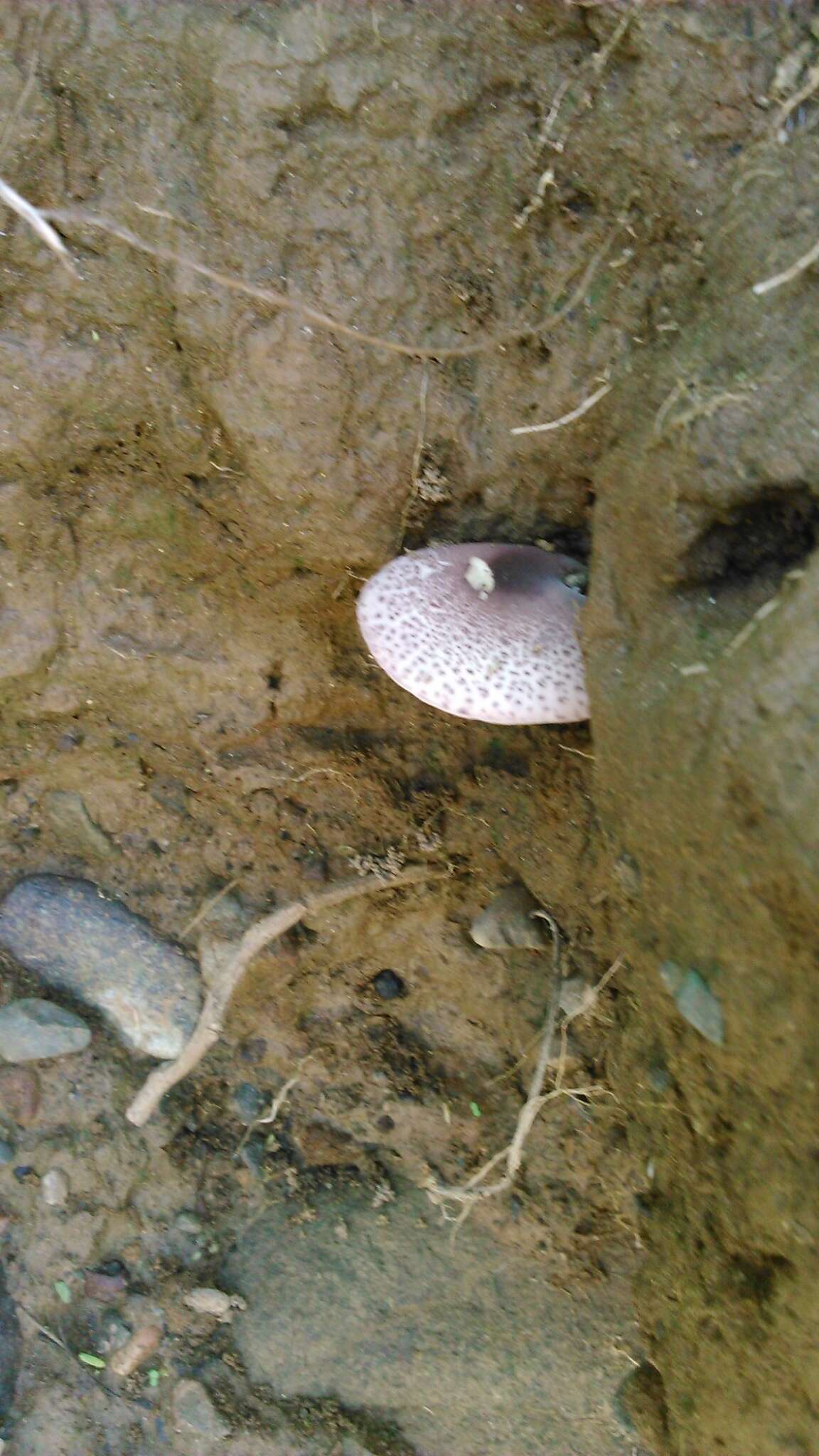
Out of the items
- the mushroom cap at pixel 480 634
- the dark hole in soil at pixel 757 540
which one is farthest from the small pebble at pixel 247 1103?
the dark hole in soil at pixel 757 540

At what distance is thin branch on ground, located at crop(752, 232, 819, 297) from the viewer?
1994mm

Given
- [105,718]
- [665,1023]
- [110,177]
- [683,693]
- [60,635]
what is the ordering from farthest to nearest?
[105,718] < [60,635] < [110,177] < [665,1023] < [683,693]

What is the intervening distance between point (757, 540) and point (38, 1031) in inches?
109

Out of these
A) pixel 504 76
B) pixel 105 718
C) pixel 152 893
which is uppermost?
pixel 504 76

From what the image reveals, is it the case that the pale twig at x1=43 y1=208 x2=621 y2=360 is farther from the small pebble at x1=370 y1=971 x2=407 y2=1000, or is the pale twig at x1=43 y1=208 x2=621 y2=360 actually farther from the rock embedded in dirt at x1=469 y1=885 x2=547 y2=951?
the small pebble at x1=370 y1=971 x2=407 y2=1000

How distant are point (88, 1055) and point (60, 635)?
149 centimetres

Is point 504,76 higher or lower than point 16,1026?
higher

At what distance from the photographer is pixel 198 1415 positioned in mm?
3270

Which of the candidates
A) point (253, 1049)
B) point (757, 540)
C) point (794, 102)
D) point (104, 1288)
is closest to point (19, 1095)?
point (104, 1288)

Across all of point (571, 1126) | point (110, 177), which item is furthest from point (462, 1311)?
point (110, 177)

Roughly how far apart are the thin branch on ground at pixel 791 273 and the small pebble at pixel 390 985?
2.38 m

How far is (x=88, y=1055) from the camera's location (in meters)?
3.44

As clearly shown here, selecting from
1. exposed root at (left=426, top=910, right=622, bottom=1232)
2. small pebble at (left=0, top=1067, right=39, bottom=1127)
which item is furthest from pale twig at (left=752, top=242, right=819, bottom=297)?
small pebble at (left=0, top=1067, right=39, bottom=1127)

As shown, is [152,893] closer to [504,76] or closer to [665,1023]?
[665,1023]
